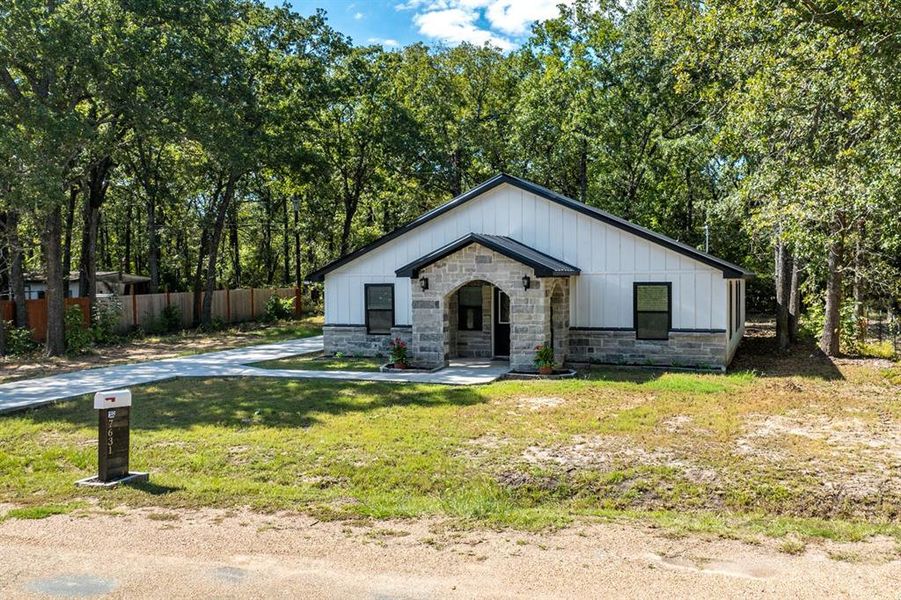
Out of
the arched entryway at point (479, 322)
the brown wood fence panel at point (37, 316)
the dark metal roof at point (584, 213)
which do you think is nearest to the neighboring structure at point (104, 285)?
the brown wood fence panel at point (37, 316)

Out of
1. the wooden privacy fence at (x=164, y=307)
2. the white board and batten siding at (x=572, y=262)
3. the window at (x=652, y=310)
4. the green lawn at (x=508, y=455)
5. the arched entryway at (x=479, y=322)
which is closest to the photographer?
the green lawn at (x=508, y=455)

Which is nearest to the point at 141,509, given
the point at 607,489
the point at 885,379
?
the point at 607,489

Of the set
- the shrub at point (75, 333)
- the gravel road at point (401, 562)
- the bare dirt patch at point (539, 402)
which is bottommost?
the gravel road at point (401, 562)

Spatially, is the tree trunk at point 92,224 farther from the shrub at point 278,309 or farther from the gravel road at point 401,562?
the gravel road at point 401,562

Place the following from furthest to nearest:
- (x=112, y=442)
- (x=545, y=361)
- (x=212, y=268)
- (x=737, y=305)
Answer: (x=212, y=268)
(x=737, y=305)
(x=545, y=361)
(x=112, y=442)

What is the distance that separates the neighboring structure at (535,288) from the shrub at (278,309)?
46.0 ft

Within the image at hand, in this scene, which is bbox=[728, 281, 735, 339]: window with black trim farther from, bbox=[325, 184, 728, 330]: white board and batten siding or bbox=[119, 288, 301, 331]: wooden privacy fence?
bbox=[119, 288, 301, 331]: wooden privacy fence

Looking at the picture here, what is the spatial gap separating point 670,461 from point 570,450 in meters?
1.16

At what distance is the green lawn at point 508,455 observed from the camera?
21.7ft

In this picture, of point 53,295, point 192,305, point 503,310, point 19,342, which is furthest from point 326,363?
point 192,305

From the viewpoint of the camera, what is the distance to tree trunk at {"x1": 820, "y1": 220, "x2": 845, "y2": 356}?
17062 mm

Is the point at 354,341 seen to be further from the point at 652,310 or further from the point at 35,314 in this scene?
the point at 35,314

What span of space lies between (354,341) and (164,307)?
39.5ft

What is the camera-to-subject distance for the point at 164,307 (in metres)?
27.1
